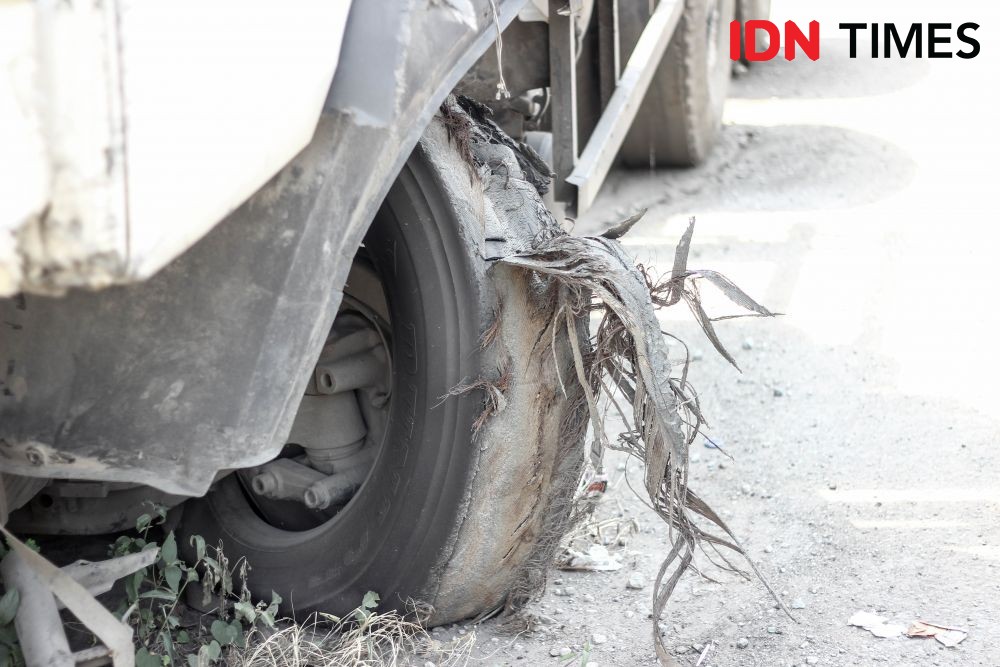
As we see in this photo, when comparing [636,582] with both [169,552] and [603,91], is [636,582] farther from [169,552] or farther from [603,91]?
[603,91]

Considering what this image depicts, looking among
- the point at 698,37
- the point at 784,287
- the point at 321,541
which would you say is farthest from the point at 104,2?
the point at 698,37

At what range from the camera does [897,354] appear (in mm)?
3527

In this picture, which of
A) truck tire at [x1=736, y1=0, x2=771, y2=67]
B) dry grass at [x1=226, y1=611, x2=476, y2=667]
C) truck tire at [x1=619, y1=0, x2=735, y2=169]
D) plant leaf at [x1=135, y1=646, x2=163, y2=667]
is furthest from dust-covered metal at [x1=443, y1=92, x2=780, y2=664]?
truck tire at [x1=736, y1=0, x2=771, y2=67]

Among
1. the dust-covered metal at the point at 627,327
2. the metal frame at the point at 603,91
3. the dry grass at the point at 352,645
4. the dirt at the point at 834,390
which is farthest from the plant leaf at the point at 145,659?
the metal frame at the point at 603,91

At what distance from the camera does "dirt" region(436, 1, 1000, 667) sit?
7.41ft

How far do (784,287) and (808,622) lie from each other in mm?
2004

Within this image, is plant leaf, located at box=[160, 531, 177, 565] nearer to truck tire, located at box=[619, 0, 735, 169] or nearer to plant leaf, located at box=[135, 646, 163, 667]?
plant leaf, located at box=[135, 646, 163, 667]

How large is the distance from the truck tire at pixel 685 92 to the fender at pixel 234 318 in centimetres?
268

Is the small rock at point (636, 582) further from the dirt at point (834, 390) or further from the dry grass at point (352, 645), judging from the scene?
the dry grass at point (352, 645)

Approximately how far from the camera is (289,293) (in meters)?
1.47

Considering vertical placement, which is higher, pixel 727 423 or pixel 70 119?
pixel 70 119

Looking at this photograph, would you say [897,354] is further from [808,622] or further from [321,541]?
[321,541]

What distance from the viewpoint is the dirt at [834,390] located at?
89.0 inches

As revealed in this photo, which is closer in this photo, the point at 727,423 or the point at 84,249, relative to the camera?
the point at 84,249
